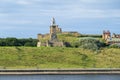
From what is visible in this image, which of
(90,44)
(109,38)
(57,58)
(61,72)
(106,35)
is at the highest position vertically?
(106,35)

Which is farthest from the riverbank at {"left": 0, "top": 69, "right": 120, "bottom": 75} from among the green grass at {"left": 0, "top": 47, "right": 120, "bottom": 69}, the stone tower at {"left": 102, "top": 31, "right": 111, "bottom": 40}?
the stone tower at {"left": 102, "top": 31, "right": 111, "bottom": 40}

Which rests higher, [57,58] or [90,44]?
[90,44]

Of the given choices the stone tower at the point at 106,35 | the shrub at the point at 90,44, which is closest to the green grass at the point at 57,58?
the shrub at the point at 90,44

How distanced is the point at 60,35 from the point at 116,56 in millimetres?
32397

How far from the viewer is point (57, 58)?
88.4m

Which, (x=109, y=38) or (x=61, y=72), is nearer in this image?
(x=61, y=72)

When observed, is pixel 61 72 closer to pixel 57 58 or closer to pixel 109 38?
pixel 57 58

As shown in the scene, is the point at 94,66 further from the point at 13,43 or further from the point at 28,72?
the point at 13,43

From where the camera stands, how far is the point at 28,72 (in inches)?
2840

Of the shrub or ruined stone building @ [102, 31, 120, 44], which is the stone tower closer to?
ruined stone building @ [102, 31, 120, 44]

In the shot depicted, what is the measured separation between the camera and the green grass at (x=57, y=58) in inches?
3246

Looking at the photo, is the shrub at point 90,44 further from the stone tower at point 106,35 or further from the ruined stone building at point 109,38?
the stone tower at point 106,35

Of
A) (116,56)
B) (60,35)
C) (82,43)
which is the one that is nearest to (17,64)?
(116,56)

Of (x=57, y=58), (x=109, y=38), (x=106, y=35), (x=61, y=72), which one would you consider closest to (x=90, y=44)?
(x=57, y=58)
